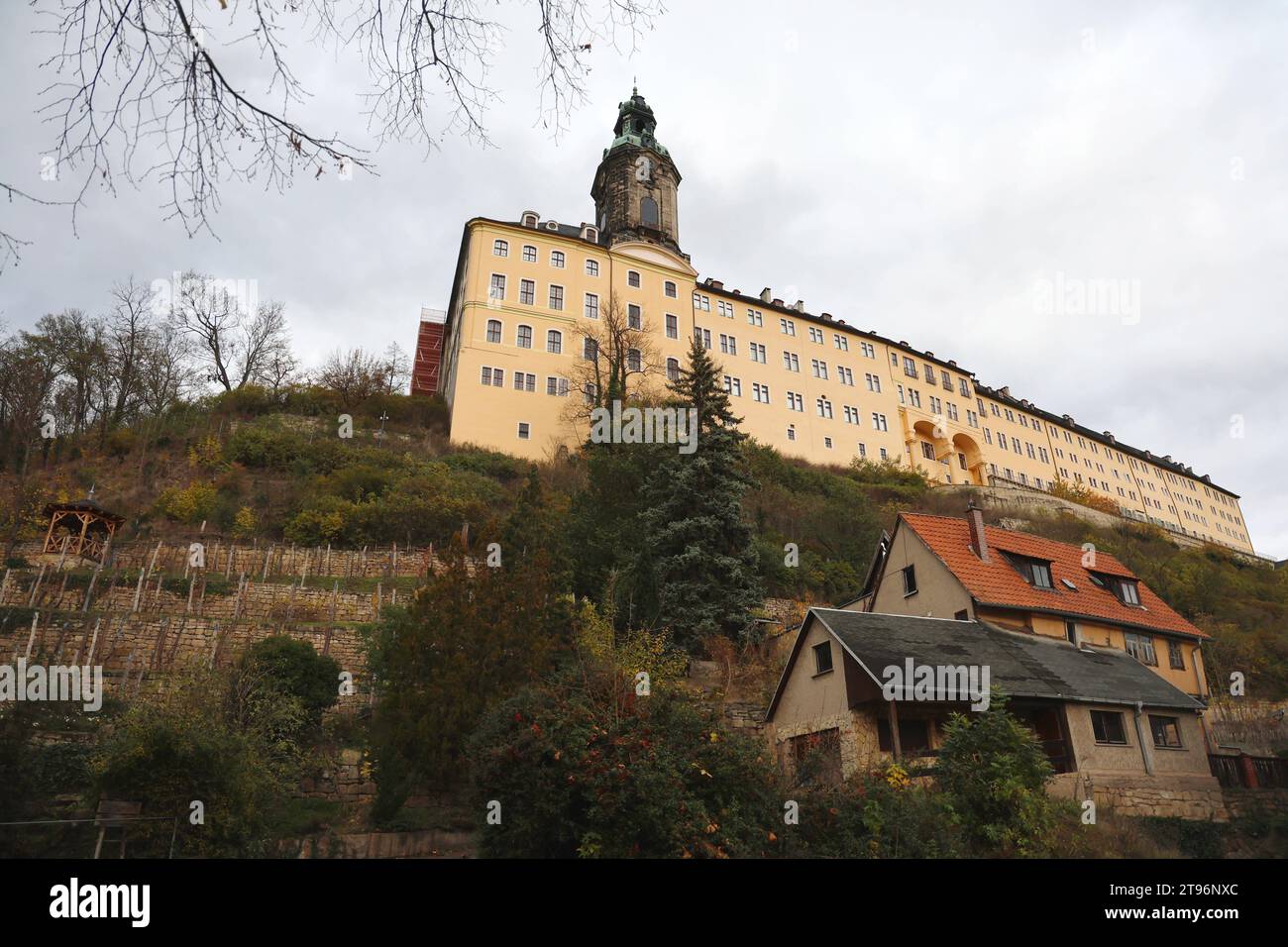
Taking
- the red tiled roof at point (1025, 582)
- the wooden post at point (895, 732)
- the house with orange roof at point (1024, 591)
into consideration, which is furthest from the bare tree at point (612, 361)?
the wooden post at point (895, 732)

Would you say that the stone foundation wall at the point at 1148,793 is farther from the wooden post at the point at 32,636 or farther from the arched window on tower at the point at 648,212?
the arched window on tower at the point at 648,212

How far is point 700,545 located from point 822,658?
19.7 feet

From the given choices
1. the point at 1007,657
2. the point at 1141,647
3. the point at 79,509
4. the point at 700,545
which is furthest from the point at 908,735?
the point at 79,509

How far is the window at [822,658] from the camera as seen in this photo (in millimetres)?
18328

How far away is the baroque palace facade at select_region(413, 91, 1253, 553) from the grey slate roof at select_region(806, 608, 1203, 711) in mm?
28449

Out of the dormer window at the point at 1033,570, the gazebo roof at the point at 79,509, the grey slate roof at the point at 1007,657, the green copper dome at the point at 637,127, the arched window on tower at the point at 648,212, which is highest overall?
the green copper dome at the point at 637,127

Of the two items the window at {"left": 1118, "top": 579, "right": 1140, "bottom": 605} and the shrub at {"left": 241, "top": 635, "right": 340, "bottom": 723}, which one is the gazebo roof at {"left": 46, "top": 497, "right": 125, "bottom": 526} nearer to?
the shrub at {"left": 241, "top": 635, "right": 340, "bottom": 723}

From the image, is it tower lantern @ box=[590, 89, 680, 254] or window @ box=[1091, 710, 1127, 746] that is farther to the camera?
tower lantern @ box=[590, 89, 680, 254]

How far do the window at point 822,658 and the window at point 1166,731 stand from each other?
8332 mm

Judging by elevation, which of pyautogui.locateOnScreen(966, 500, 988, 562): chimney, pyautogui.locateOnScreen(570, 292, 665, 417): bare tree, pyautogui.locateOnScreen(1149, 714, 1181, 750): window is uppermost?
pyautogui.locateOnScreen(570, 292, 665, 417): bare tree

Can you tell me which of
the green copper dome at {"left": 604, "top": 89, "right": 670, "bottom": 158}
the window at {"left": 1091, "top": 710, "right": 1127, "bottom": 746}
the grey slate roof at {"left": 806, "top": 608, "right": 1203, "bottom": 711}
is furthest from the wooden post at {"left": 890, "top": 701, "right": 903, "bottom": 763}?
the green copper dome at {"left": 604, "top": 89, "right": 670, "bottom": 158}

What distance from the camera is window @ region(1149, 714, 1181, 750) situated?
1873 centimetres

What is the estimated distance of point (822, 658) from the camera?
18547 millimetres
